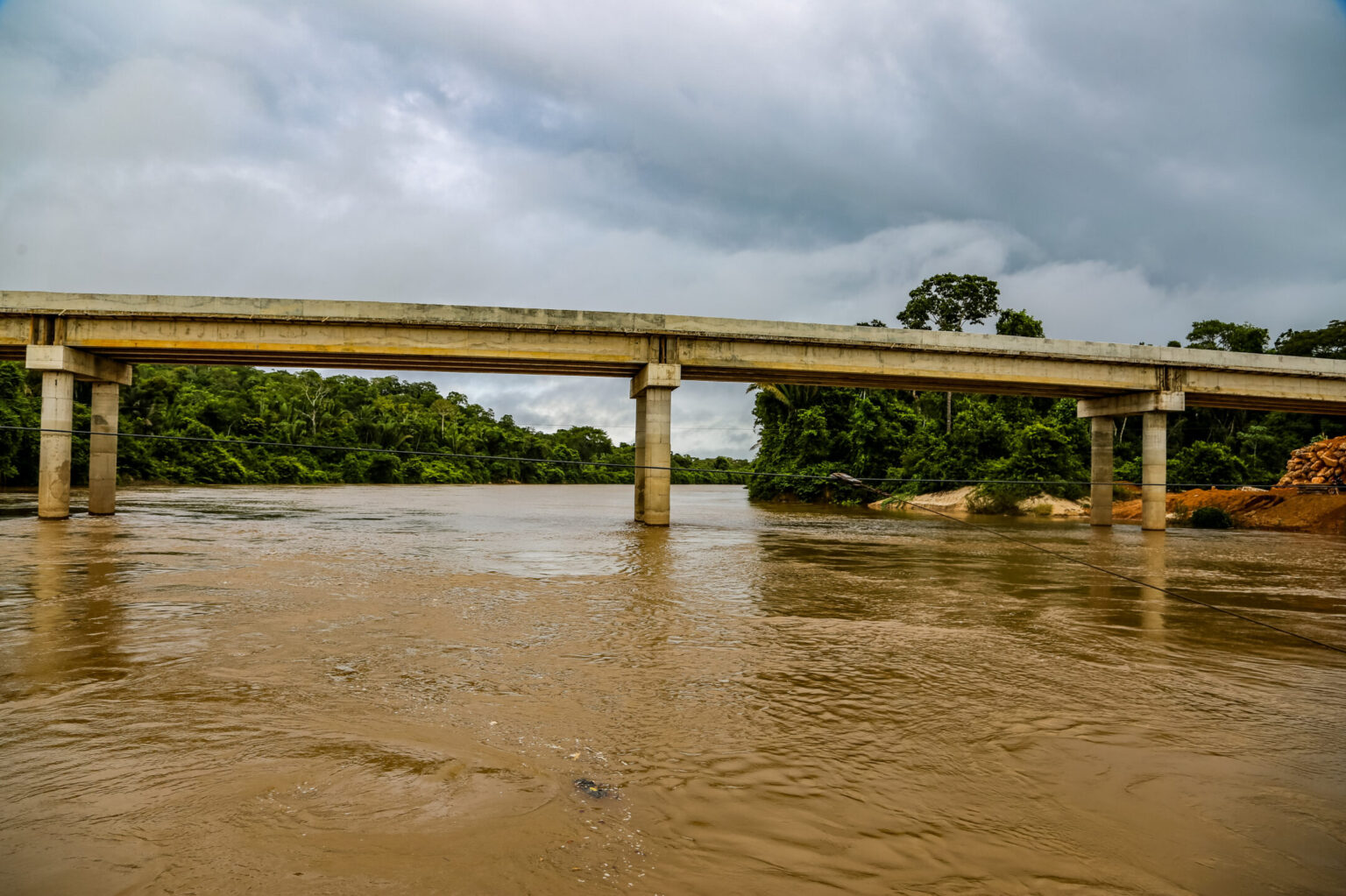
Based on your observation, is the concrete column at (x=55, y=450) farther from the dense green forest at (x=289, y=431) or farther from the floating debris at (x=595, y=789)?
the floating debris at (x=595, y=789)

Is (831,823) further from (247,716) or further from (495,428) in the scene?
(495,428)

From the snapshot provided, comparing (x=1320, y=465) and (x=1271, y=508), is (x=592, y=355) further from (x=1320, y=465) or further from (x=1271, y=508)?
(x=1320, y=465)

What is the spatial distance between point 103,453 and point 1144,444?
3294 cm

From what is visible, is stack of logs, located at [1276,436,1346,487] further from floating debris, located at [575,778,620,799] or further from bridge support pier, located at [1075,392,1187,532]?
floating debris, located at [575,778,620,799]

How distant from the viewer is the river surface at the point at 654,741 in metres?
2.64

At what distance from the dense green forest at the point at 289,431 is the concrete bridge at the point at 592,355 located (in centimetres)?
529

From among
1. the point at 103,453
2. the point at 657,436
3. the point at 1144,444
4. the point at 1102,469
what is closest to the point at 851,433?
the point at 1102,469

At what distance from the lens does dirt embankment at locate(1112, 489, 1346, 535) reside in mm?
25859

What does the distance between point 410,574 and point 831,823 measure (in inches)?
326

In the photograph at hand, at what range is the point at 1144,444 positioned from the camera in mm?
25078

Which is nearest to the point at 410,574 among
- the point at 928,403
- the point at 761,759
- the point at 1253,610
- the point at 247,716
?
the point at 247,716

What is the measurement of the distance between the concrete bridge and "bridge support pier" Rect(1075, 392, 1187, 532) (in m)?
0.08

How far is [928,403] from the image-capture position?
50.1m

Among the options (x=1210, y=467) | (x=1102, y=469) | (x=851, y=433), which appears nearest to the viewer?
(x=1102, y=469)
